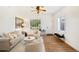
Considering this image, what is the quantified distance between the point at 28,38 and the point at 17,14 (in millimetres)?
790

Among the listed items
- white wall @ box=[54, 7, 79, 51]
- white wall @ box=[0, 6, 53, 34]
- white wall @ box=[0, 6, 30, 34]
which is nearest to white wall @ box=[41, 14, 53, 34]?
white wall @ box=[0, 6, 53, 34]

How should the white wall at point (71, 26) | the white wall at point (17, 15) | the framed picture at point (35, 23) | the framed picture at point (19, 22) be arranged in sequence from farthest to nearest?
the white wall at point (71, 26) < the framed picture at point (35, 23) < the framed picture at point (19, 22) < the white wall at point (17, 15)

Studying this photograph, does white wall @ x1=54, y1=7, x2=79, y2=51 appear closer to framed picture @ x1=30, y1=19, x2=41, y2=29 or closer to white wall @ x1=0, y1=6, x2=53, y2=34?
white wall @ x1=0, y1=6, x2=53, y2=34

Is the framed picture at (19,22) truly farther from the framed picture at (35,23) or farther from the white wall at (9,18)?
the framed picture at (35,23)

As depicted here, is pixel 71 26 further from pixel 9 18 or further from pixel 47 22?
pixel 9 18

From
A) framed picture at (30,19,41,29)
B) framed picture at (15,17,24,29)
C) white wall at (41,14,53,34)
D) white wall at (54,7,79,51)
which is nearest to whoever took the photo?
framed picture at (15,17,24,29)

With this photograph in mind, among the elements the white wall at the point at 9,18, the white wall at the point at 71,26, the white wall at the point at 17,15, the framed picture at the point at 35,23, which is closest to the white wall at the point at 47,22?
the white wall at the point at 17,15

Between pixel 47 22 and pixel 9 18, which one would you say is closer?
pixel 9 18

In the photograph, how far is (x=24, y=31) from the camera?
271 centimetres

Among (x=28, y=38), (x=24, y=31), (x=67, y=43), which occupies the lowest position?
A: (x=67, y=43)

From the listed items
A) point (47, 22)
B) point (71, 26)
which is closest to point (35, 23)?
point (47, 22)
